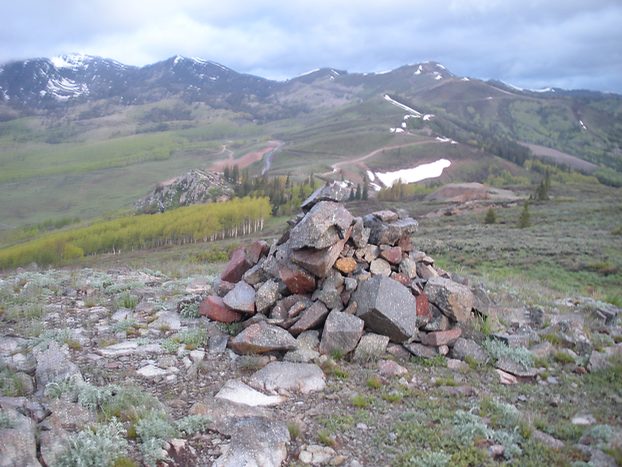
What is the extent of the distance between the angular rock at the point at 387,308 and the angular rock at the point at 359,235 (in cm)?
147

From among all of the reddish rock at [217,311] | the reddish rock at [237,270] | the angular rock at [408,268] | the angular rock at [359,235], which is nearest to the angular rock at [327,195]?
the angular rock at [359,235]

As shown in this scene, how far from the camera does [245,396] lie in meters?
8.10

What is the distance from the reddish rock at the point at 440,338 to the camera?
34.1 feet

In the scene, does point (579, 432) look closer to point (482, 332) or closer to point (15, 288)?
point (482, 332)

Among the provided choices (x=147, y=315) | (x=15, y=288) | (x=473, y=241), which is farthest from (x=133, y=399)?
(x=473, y=241)

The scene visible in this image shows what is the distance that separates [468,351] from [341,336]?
2.95 metres

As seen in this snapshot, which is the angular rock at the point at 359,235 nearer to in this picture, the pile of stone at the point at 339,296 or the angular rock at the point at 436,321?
the pile of stone at the point at 339,296

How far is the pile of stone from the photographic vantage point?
32.8 feet

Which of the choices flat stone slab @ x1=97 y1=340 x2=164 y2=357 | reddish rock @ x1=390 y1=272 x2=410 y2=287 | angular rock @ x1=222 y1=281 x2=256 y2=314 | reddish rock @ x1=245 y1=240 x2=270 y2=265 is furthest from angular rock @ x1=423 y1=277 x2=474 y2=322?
flat stone slab @ x1=97 y1=340 x2=164 y2=357

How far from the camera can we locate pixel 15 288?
14.8 m

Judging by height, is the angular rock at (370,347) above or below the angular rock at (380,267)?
below

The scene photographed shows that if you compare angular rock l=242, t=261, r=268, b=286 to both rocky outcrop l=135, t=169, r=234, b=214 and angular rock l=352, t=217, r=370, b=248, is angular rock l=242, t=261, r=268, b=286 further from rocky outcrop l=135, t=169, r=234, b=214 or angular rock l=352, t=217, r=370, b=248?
rocky outcrop l=135, t=169, r=234, b=214

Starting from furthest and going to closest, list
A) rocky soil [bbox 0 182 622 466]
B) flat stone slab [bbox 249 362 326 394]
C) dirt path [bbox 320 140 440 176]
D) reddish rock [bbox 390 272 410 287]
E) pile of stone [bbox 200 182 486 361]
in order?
dirt path [bbox 320 140 440 176] → reddish rock [bbox 390 272 410 287] → pile of stone [bbox 200 182 486 361] → flat stone slab [bbox 249 362 326 394] → rocky soil [bbox 0 182 622 466]

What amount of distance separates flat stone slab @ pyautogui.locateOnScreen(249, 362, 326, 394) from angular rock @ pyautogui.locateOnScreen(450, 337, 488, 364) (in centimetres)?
336
